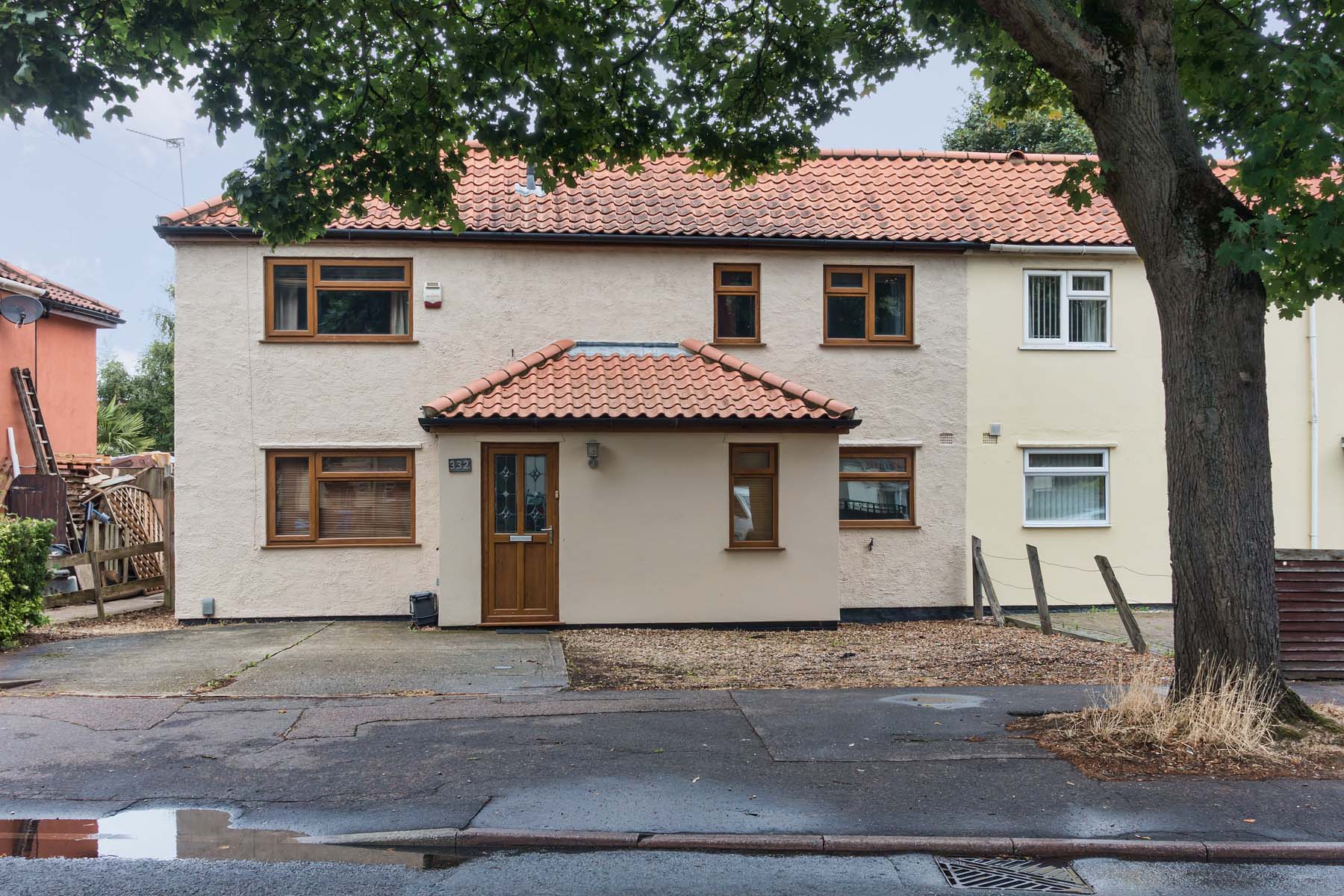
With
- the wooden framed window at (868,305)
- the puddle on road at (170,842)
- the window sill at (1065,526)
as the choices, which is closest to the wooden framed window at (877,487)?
the wooden framed window at (868,305)

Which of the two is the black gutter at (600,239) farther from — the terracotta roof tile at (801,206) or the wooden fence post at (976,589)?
the wooden fence post at (976,589)

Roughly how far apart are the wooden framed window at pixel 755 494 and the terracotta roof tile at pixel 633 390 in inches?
30.6

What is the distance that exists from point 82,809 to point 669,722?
13.0 feet

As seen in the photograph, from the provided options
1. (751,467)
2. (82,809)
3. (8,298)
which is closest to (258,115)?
(82,809)

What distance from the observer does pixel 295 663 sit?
10453 millimetres

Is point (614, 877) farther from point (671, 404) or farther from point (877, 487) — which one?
point (877, 487)

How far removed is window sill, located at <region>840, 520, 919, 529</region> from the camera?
15297mm

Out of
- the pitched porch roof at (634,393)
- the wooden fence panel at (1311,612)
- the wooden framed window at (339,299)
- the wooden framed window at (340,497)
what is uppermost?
the wooden framed window at (339,299)

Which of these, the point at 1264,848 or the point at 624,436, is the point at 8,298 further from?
the point at 1264,848

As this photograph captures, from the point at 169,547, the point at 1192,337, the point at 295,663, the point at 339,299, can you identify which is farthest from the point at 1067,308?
the point at 169,547

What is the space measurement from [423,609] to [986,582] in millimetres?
7855

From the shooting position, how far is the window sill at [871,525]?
1530cm

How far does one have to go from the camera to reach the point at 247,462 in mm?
14242

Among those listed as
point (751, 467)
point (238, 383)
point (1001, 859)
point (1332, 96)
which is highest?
point (1332, 96)
